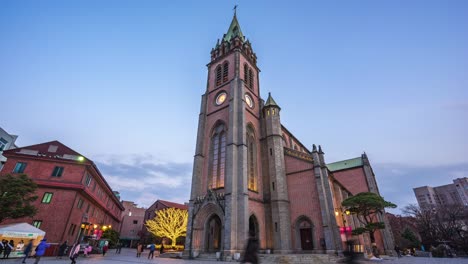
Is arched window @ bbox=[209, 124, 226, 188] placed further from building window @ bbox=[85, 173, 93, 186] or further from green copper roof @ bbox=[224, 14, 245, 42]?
green copper roof @ bbox=[224, 14, 245, 42]

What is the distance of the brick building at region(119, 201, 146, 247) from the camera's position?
209 feet

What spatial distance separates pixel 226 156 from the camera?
2348 centimetres

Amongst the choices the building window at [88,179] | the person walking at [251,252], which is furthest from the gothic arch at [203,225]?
the person walking at [251,252]

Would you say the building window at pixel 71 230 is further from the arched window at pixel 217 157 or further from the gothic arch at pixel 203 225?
the arched window at pixel 217 157

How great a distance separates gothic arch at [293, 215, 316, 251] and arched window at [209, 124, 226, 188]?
29.5ft

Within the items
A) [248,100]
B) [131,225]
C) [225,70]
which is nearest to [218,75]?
[225,70]

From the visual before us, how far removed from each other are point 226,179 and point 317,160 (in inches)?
392

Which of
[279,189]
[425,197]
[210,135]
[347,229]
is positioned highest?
[425,197]

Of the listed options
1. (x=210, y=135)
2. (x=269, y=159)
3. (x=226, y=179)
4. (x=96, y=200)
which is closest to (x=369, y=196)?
(x=269, y=159)

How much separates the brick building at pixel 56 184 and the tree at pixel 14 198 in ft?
14.7

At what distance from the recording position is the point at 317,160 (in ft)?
77.9

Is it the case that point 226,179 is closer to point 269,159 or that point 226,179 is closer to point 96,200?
point 269,159

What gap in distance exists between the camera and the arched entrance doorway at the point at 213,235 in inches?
903

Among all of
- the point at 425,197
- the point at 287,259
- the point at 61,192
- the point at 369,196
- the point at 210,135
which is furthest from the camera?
the point at 425,197
